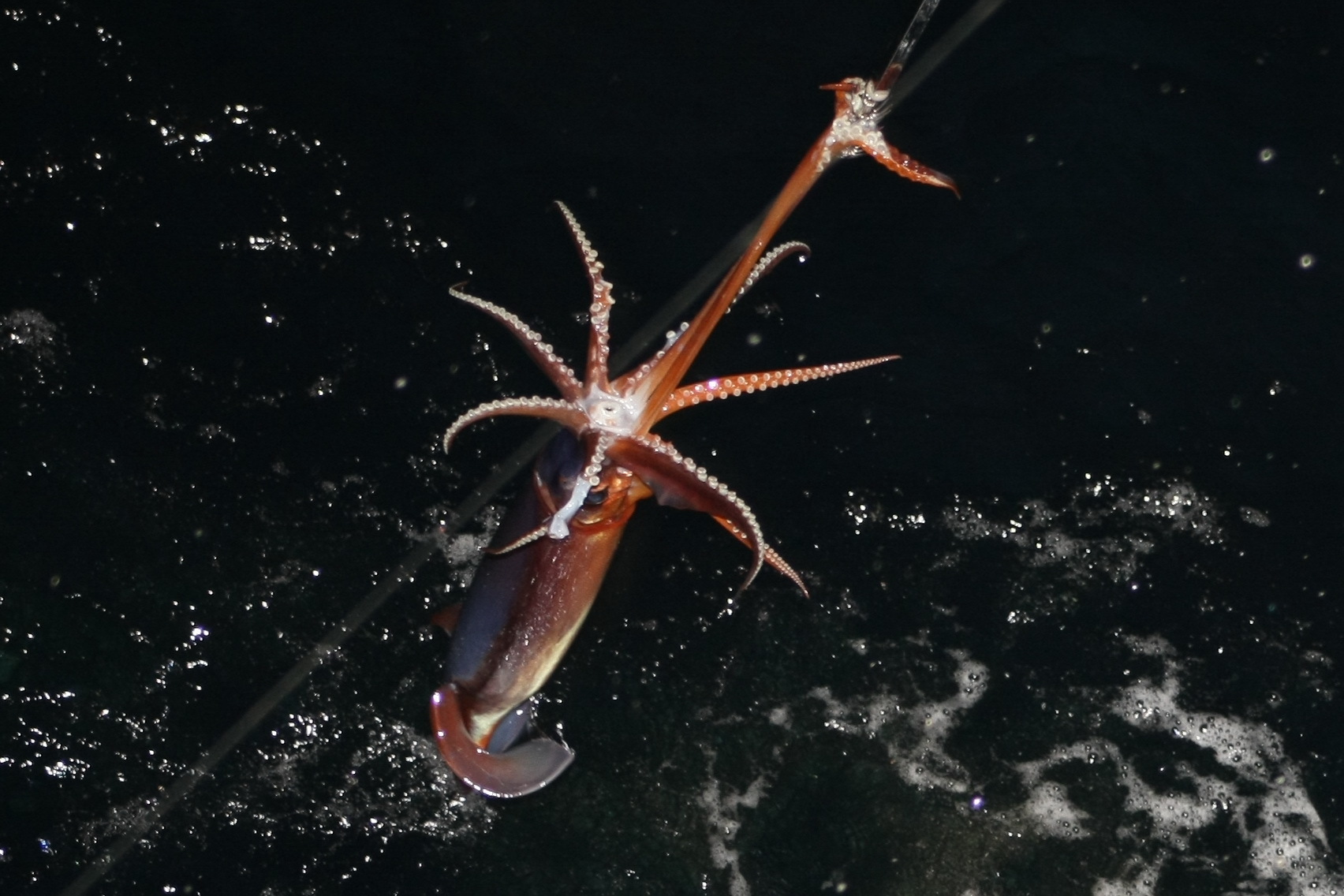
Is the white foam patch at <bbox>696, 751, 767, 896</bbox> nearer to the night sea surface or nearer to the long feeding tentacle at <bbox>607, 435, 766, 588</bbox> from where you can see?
the night sea surface

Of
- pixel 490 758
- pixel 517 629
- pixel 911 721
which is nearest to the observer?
pixel 517 629

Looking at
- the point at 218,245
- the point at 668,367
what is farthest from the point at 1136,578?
the point at 218,245

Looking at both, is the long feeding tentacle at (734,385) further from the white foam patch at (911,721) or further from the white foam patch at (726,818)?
the white foam patch at (726,818)

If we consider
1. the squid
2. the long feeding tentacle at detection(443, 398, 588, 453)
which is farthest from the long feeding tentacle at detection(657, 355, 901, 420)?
the long feeding tentacle at detection(443, 398, 588, 453)

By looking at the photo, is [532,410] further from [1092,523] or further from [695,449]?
[1092,523]

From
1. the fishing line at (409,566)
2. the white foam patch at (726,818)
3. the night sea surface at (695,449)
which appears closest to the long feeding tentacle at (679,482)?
the fishing line at (409,566)

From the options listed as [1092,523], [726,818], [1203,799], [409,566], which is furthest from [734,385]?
[1203,799]
